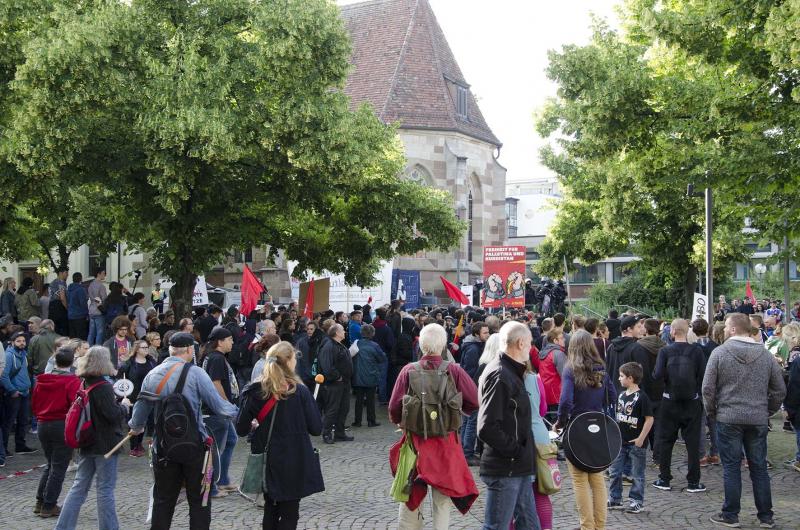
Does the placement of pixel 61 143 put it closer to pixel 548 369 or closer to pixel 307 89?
pixel 307 89

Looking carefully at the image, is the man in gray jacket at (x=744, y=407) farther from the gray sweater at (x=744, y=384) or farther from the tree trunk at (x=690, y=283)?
the tree trunk at (x=690, y=283)

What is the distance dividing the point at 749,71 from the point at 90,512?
33.6 feet

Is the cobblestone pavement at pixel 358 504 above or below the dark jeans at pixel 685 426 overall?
below

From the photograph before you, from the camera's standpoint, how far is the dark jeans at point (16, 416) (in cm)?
1204

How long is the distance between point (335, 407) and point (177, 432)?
22.4ft

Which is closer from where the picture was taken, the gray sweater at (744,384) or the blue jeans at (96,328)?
the gray sweater at (744,384)

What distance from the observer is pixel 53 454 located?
8.41 meters

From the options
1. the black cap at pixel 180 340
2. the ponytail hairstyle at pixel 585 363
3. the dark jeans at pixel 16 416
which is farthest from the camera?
the dark jeans at pixel 16 416

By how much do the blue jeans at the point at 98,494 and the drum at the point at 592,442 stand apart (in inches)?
146

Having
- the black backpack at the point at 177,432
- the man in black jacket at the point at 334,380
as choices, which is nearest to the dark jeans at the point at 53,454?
the black backpack at the point at 177,432

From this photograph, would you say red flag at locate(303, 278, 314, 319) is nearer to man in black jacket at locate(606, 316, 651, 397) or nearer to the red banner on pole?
the red banner on pole

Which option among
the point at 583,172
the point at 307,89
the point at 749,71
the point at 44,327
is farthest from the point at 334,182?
the point at 583,172

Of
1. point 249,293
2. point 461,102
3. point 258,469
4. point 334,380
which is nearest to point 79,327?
point 249,293

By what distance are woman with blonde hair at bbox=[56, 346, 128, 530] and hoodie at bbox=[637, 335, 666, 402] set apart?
5.61 metres
